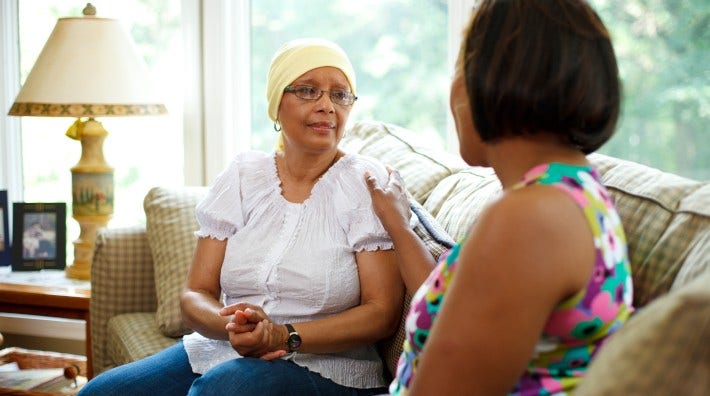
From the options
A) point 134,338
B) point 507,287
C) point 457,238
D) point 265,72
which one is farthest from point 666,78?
point 507,287

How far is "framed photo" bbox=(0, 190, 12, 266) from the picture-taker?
327 cm

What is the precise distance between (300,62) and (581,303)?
111cm

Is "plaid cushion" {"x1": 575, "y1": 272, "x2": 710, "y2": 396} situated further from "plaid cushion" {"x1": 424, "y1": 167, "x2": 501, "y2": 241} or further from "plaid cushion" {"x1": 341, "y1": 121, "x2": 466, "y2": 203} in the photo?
"plaid cushion" {"x1": 341, "y1": 121, "x2": 466, "y2": 203}

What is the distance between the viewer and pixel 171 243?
2.47 metres

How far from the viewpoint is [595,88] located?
112 centimetres

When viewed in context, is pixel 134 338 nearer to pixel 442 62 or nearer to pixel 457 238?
pixel 457 238

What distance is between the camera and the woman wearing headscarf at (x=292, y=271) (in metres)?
1.80

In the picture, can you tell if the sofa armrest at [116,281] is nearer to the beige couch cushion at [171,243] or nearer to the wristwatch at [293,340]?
the beige couch cushion at [171,243]

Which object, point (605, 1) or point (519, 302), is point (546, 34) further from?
point (605, 1)

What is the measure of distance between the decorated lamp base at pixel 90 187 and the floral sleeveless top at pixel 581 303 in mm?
2012

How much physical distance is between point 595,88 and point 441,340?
359 millimetres

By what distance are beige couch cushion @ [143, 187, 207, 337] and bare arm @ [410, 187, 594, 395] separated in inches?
55.3

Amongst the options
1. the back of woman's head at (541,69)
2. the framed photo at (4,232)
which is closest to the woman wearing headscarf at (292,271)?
the back of woman's head at (541,69)

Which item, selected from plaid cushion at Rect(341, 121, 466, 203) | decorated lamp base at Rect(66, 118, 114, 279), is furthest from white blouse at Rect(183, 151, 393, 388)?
decorated lamp base at Rect(66, 118, 114, 279)
